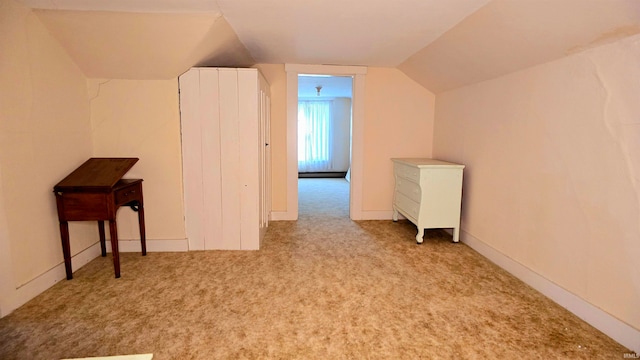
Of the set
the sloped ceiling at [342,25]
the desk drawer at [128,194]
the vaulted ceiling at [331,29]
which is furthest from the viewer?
the desk drawer at [128,194]

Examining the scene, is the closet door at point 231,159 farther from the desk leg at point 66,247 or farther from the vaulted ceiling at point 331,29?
the desk leg at point 66,247

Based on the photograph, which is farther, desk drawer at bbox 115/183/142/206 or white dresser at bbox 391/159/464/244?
white dresser at bbox 391/159/464/244

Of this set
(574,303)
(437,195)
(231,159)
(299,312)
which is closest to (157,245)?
(231,159)

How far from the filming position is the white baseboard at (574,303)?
5.26 feet

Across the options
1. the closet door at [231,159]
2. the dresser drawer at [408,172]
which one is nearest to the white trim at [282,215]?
the closet door at [231,159]

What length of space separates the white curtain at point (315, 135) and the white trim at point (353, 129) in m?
4.43

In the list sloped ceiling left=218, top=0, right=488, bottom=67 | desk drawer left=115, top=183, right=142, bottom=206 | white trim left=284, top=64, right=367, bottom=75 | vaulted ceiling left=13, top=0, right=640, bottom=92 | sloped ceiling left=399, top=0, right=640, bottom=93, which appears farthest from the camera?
white trim left=284, top=64, right=367, bottom=75

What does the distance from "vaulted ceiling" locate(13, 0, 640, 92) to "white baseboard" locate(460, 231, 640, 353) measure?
1.51 m

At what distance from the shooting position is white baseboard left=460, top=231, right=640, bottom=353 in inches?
63.1

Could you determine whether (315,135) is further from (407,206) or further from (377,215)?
(407,206)

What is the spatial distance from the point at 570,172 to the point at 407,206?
1642 mm

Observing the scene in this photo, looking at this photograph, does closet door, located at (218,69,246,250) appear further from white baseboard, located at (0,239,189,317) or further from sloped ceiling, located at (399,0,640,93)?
sloped ceiling, located at (399,0,640,93)

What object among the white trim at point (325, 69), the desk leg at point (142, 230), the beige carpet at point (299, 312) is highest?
the white trim at point (325, 69)

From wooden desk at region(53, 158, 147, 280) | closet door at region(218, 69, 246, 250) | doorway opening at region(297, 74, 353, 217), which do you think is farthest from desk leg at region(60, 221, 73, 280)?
doorway opening at region(297, 74, 353, 217)
